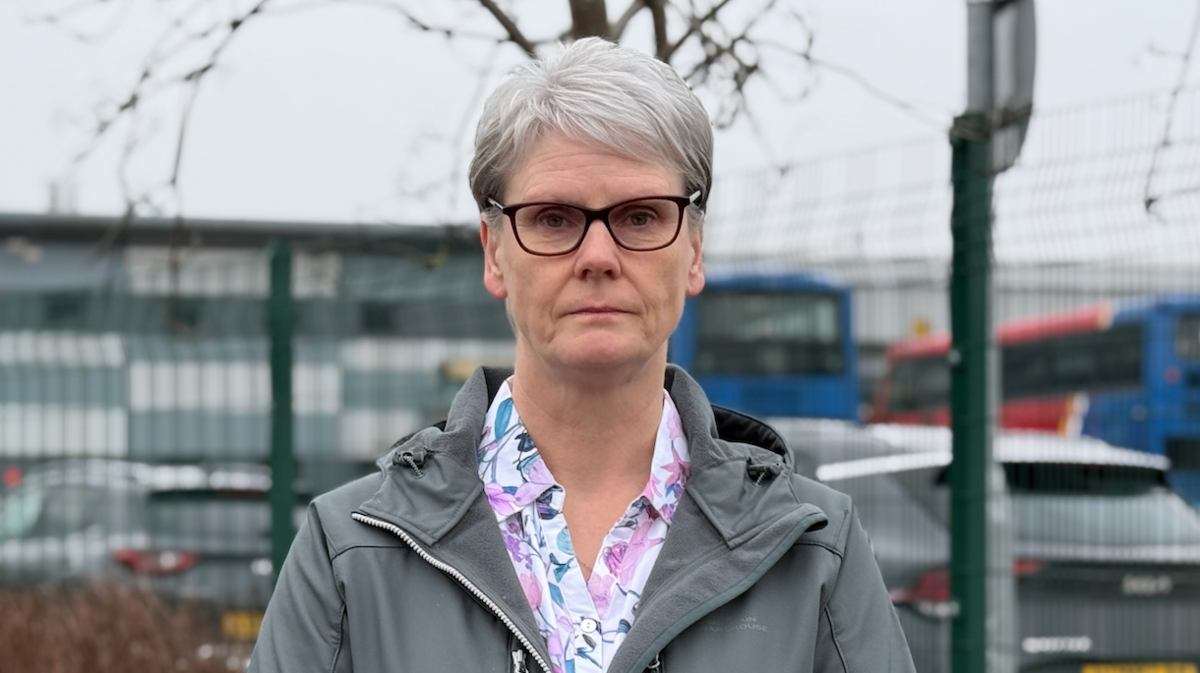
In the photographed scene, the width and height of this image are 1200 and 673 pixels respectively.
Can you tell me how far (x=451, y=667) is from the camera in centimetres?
168

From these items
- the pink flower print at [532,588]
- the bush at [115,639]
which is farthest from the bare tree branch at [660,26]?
the bush at [115,639]

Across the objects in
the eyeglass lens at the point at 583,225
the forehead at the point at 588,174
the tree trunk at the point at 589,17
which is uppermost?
the tree trunk at the point at 589,17

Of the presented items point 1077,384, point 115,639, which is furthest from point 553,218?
point 1077,384

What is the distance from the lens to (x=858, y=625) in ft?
5.82

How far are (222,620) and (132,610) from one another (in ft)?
1.24

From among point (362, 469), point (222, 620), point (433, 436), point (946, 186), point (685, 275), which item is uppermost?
point (946, 186)

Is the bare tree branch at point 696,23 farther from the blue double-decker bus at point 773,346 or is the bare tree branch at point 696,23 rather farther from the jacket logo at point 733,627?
the jacket logo at point 733,627

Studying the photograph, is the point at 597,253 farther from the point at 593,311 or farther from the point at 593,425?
the point at 593,425

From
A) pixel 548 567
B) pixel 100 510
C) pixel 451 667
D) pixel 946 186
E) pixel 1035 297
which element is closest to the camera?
pixel 451 667

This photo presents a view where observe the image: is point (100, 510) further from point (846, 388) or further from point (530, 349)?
point (530, 349)

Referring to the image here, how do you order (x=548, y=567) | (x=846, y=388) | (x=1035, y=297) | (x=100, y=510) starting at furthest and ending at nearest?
(x=100, y=510) → (x=846, y=388) → (x=1035, y=297) → (x=548, y=567)

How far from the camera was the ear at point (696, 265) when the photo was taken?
194 centimetres

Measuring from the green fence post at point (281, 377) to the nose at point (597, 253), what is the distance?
4.06 metres

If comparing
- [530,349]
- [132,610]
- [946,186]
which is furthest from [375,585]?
[132,610]
